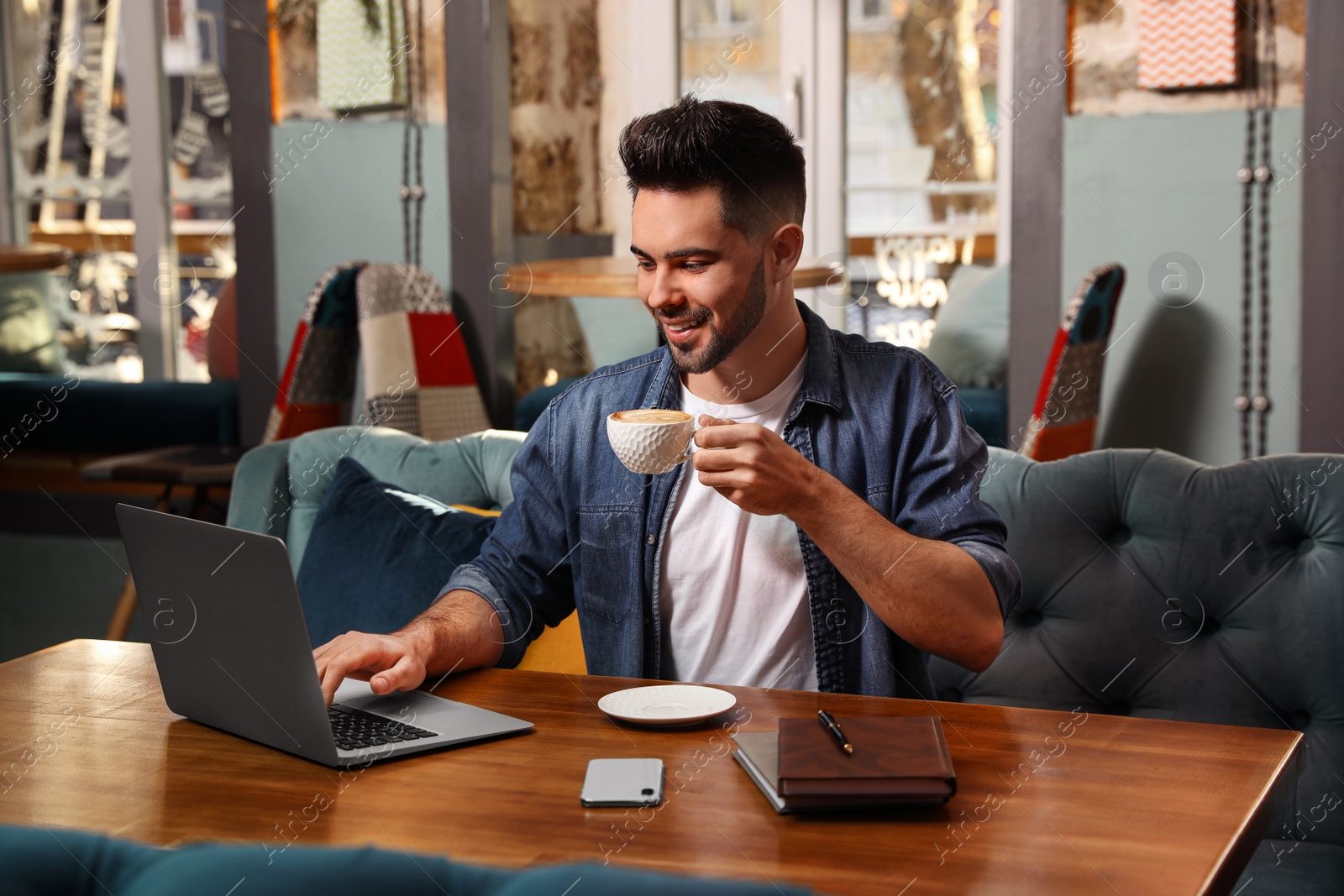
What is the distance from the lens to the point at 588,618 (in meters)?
1.70

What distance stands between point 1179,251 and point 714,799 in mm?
2645

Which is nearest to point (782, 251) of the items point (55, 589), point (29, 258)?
point (29, 258)

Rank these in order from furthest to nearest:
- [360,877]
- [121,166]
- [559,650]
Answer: [121,166]
[559,650]
[360,877]

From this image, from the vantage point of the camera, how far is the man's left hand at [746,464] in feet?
4.46

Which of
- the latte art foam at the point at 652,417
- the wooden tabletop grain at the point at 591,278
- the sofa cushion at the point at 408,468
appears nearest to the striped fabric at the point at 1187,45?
the wooden tabletop grain at the point at 591,278

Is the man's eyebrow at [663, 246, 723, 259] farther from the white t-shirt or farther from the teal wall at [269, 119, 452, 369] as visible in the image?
the teal wall at [269, 119, 452, 369]

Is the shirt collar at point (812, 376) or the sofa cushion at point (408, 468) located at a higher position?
the shirt collar at point (812, 376)

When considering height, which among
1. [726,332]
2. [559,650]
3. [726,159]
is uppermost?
[726,159]

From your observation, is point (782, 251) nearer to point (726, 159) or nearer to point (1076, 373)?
point (726, 159)

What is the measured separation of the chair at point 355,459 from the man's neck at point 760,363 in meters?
0.55

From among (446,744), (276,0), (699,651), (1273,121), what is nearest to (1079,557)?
(699,651)

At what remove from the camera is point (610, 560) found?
1.68m

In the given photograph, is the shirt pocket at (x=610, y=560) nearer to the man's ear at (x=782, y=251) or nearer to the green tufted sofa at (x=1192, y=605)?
the man's ear at (x=782, y=251)

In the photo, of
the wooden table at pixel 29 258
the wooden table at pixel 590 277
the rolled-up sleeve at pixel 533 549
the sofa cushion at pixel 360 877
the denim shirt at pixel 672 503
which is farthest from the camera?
the wooden table at pixel 29 258
